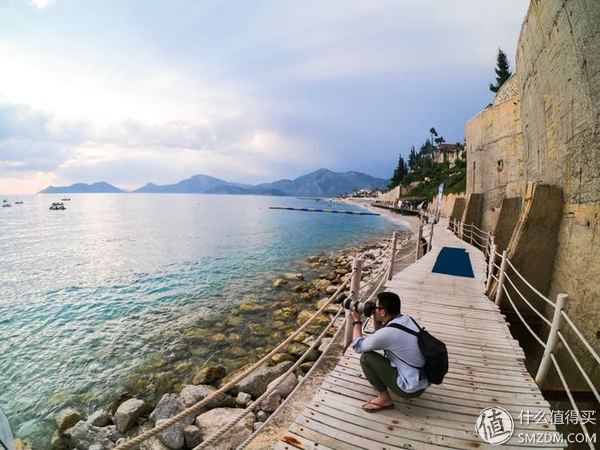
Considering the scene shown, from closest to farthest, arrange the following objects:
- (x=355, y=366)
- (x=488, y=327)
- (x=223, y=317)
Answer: (x=355, y=366), (x=488, y=327), (x=223, y=317)

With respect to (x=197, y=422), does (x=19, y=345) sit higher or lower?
lower

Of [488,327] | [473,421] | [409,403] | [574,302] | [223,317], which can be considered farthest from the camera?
[223,317]

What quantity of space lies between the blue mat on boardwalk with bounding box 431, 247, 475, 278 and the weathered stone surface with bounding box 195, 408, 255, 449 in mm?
7186

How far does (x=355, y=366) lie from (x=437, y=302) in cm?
359

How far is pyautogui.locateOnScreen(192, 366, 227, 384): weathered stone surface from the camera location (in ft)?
23.6

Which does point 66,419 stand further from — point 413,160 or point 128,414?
point 413,160

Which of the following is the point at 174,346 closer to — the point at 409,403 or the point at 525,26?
the point at 409,403

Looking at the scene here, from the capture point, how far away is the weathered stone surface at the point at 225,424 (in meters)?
4.70

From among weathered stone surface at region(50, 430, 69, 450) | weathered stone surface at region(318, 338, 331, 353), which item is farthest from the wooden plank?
weathered stone surface at region(50, 430, 69, 450)

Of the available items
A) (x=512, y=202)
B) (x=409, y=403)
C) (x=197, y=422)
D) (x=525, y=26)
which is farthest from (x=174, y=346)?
(x=525, y=26)

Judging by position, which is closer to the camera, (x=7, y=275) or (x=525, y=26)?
(x=525, y=26)

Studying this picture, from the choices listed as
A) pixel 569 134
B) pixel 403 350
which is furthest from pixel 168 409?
pixel 569 134

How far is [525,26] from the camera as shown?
9.15 m

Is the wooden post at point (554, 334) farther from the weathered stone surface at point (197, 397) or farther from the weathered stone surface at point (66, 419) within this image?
the weathered stone surface at point (66, 419)
